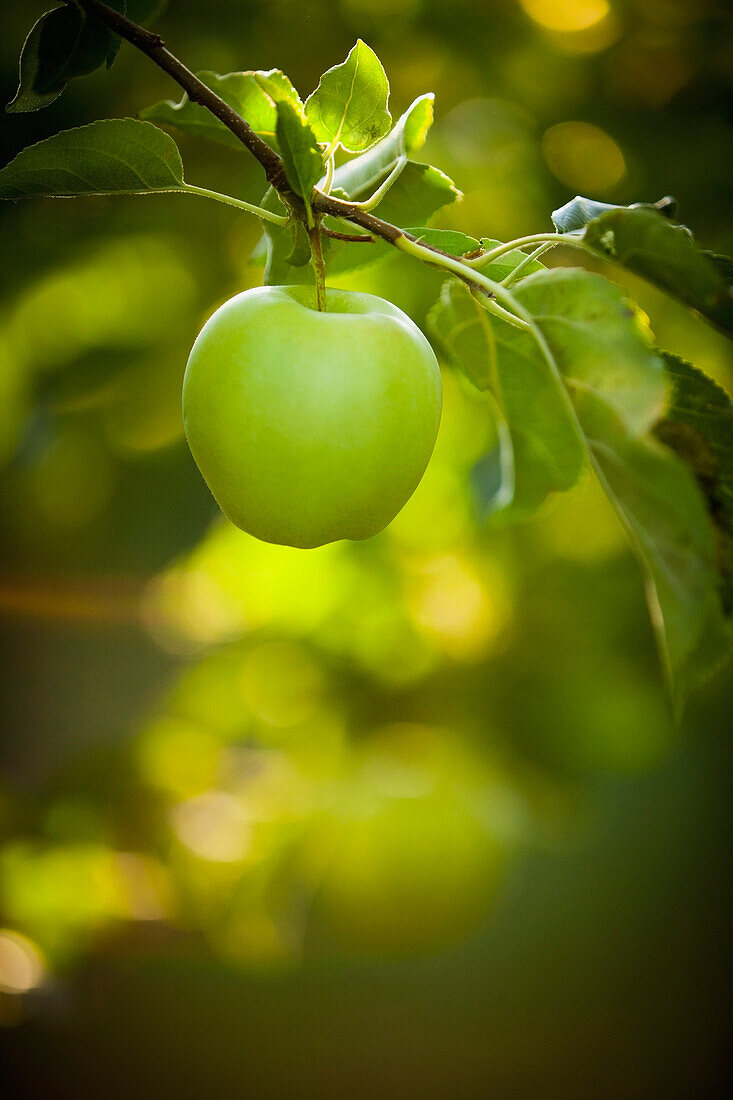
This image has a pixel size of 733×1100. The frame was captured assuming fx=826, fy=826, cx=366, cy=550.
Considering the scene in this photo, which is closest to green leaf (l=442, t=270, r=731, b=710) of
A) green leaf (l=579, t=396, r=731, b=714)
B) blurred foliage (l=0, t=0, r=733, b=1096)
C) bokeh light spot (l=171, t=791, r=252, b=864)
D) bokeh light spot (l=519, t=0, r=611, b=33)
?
green leaf (l=579, t=396, r=731, b=714)

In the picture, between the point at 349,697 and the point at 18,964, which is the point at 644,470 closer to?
the point at 349,697

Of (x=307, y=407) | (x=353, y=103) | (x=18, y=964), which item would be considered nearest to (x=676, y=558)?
(x=307, y=407)

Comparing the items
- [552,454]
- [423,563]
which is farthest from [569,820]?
[552,454]

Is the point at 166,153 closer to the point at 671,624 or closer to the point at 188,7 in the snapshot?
the point at 671,624

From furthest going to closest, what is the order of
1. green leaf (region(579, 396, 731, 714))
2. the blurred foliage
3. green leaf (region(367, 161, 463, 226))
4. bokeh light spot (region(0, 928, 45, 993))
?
bokeh light spot (region(0, 928, 45, 993)), the blurred foliage, green leaf (region(367, 161, 463, 226)), green leaf (region(579, 396, 731, 714))

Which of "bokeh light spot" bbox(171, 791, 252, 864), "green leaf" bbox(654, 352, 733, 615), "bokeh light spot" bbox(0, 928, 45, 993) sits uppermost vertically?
"green leaf" bbox(654, 352, 733, 615)

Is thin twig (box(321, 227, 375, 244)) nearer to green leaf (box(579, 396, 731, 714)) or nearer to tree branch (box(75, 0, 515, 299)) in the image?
tree branch (box(75, 0, 515, 299))
